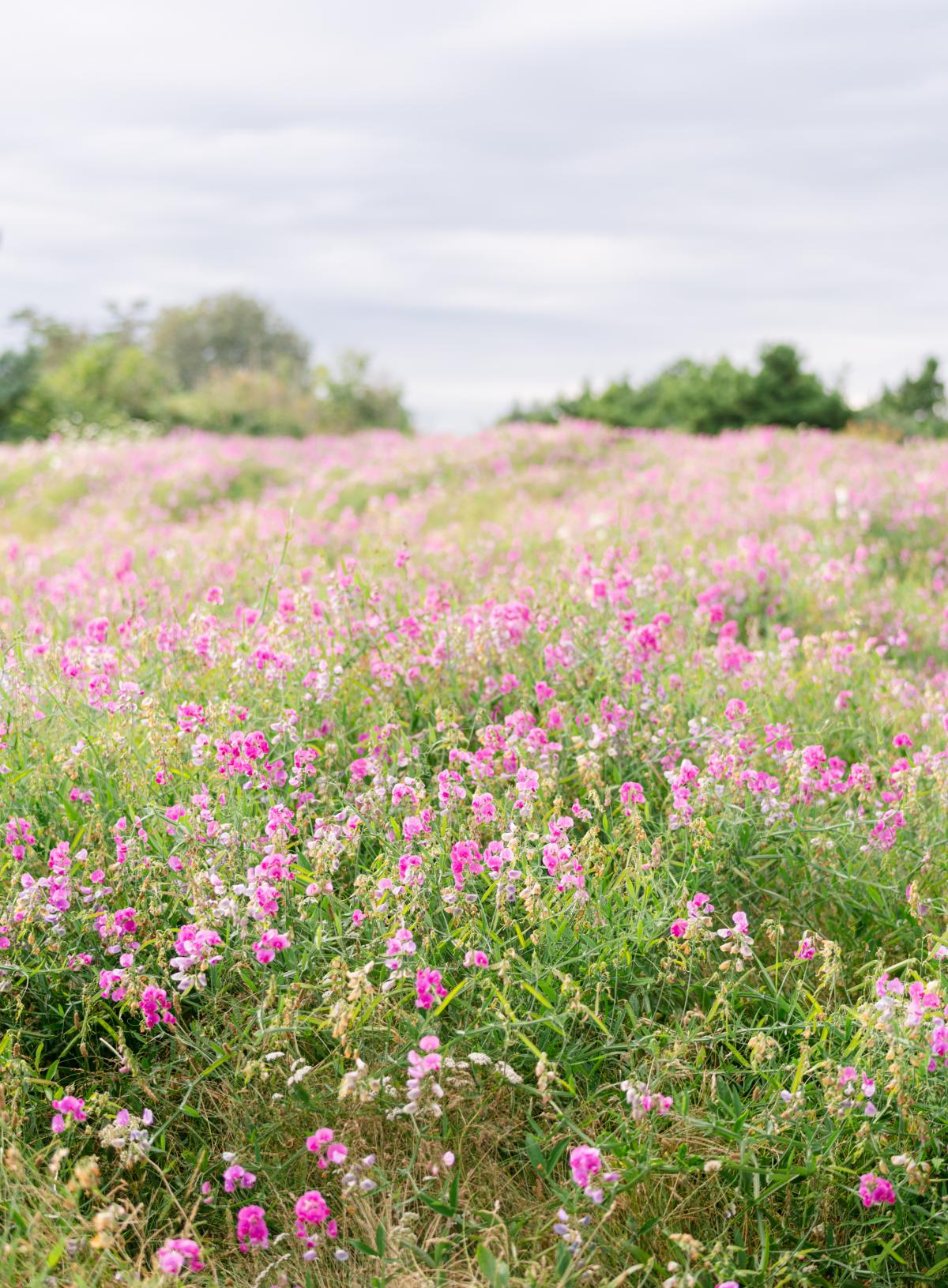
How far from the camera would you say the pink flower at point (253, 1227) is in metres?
2.42

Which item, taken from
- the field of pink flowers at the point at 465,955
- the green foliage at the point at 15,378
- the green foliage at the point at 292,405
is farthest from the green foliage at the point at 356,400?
the field of pink flowers at the point at 465,955

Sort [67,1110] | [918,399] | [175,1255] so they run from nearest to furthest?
[175,1255]
[67,1110]
[918,399]

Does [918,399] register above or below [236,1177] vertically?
above

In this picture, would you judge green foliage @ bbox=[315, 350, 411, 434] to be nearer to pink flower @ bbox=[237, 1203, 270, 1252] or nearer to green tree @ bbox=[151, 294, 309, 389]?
green tree @ bbox=[151, 294, 309, 389]

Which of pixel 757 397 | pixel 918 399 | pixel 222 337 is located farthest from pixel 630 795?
pixel 222 337

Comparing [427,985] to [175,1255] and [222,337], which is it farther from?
[222,337]

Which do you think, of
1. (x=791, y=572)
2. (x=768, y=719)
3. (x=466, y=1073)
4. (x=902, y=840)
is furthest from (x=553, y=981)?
(x=791, y=572)

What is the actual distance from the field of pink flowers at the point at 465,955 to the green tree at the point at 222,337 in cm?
4784

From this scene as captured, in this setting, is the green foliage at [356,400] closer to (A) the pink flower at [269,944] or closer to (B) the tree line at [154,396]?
(B) the tree line at [154,396]

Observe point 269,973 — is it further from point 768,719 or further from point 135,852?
point 768,719

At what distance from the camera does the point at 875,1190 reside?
252 cm

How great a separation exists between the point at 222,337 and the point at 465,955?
51.1 m

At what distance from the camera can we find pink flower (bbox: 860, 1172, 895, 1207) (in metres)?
2.51

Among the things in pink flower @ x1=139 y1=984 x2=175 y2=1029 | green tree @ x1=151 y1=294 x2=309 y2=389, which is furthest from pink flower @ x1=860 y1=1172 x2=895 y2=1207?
green tree @ x1=151 y1=294 x2=309 y2=389
